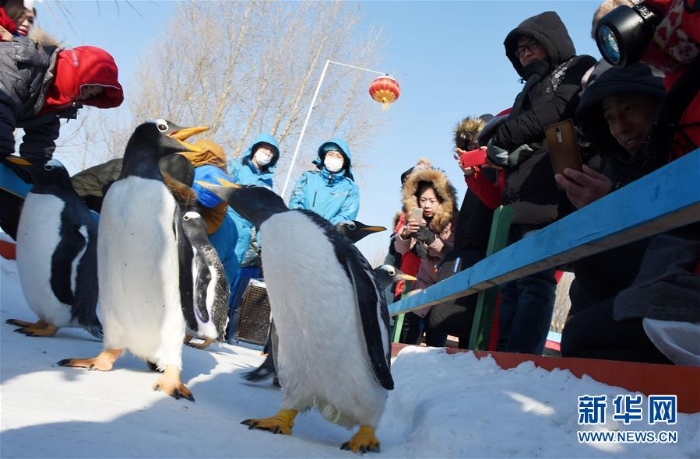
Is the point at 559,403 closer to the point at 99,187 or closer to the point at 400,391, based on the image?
the point at 400,391

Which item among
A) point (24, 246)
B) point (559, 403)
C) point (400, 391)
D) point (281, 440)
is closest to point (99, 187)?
point (24, 246)

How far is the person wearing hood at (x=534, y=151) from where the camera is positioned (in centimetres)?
325

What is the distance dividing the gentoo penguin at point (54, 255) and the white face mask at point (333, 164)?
291cm

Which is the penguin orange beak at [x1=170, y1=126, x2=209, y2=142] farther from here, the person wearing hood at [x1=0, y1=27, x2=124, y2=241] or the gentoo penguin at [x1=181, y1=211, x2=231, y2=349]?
the gentoo penguin at [x1=181, y1=211, x2=231, y2=349]

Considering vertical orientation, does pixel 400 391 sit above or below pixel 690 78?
below

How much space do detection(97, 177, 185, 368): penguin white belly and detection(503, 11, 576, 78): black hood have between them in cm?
235

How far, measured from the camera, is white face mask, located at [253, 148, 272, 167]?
6605 millimetres

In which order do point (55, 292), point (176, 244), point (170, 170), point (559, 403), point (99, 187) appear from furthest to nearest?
point (99, 187), point (170, 170), point (55, 292), point (176, 244), point (559, 403)

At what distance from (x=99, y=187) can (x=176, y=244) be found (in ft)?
7.96

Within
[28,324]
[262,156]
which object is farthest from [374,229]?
[262,156]

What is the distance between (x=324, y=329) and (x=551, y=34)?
247 cm

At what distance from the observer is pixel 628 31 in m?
2.12

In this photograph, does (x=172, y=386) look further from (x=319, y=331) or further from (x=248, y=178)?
(x=248, y=178)

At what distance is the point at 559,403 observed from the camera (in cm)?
188
